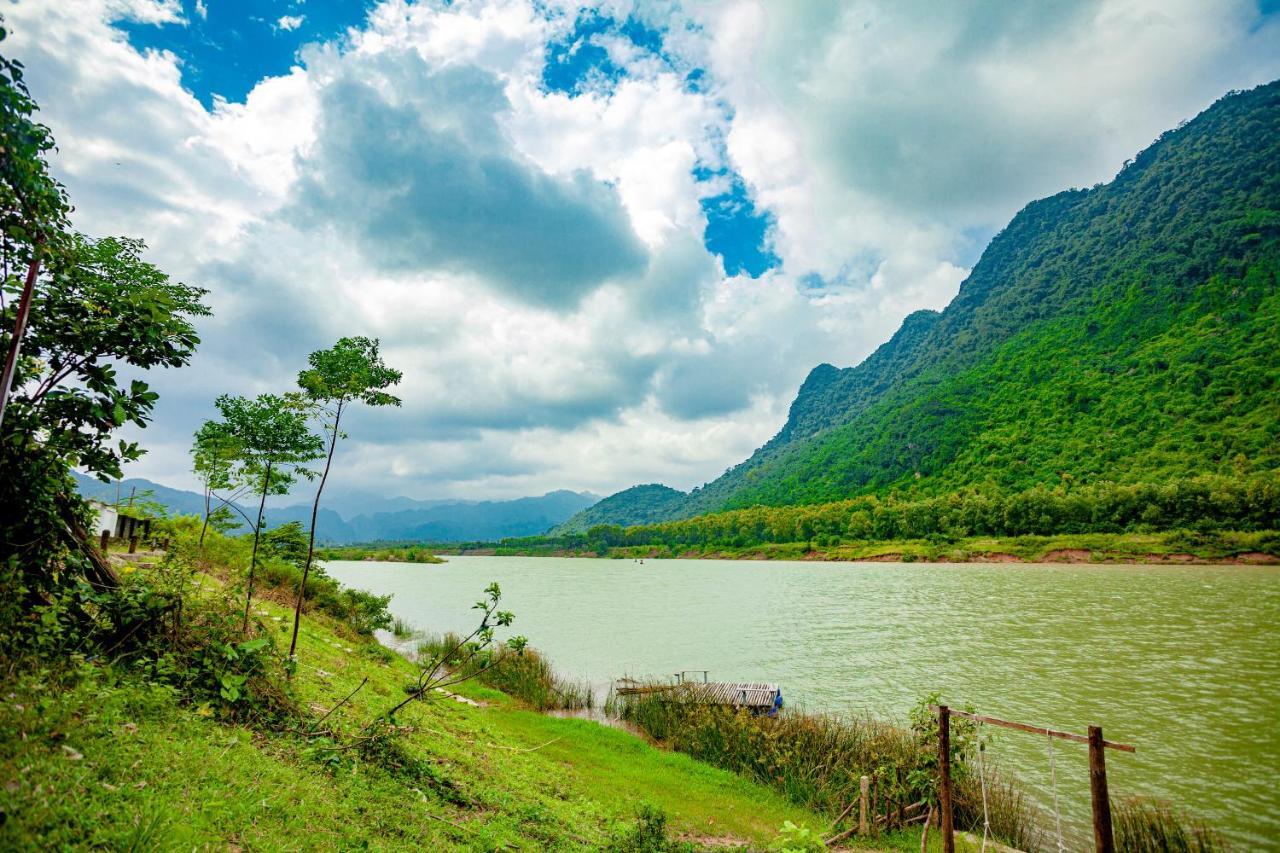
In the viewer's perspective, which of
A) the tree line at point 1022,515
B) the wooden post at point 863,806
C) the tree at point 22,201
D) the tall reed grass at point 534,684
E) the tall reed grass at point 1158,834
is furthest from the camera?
the tree line at point 1022,515

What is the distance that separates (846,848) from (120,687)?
12.7m

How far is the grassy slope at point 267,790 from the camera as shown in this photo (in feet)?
13.9

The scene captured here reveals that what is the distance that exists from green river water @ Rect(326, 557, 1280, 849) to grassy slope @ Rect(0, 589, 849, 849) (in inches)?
411

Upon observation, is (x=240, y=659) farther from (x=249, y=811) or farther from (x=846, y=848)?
(x=846, y=848)

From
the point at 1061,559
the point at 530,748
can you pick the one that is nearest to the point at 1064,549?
the point at 1061,559

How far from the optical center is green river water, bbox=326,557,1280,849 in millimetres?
16078

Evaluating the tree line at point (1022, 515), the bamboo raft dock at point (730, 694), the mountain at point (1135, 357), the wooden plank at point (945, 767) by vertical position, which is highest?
the mountain at point (1135, 357)

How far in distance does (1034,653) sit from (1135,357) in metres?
135

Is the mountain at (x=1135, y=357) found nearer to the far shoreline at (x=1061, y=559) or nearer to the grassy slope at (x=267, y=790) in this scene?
the far shoreline at (x=1061, y=559)

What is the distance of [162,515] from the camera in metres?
7.45

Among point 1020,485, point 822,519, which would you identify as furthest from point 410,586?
point 1020,485

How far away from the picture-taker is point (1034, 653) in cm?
2989

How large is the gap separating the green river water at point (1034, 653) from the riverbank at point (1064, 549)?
4422mm

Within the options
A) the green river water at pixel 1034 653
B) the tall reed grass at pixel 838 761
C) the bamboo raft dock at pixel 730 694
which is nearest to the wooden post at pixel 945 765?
the tall reed grass at pixel 838 761
